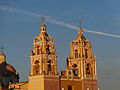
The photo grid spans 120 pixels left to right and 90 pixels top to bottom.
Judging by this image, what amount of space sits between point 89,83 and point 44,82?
10.9 m

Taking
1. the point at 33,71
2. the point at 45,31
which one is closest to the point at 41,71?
the point at 33,71

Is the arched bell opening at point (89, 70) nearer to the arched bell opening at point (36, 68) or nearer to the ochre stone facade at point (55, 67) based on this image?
the ochre stone facade at point (55, 67)

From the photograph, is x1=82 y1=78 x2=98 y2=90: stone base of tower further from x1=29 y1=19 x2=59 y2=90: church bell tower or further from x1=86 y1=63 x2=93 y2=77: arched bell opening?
Answer: x1=29 y1=19 x2=59 y2=90: church bell tower

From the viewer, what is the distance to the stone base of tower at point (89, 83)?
231 feet

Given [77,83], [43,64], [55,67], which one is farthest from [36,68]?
[77,83]

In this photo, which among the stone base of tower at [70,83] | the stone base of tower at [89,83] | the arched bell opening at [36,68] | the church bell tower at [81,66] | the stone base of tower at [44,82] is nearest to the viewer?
the stone base of tower at [44,82]

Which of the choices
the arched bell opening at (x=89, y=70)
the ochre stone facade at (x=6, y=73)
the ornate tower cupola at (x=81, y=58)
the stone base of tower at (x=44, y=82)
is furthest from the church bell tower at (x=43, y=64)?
the ochre stone facade at (x=6, y=73)

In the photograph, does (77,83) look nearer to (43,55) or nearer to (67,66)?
(67,66)

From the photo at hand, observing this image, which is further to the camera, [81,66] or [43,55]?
[81,66]

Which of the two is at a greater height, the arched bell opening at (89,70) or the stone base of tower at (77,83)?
the arched bell opening at (89,70)

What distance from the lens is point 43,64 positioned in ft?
213

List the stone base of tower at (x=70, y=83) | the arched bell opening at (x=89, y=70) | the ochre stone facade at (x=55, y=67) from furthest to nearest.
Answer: the arched bell opening at (x=89, y=70)
the stone base of tower at (x=70, y=83)
the ochre stone facade at (x=55, y=67)

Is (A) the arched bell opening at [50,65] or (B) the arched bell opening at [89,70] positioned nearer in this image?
(A) the arched bell opening at [50,65]

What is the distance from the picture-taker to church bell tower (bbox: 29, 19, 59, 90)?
6438 cm
